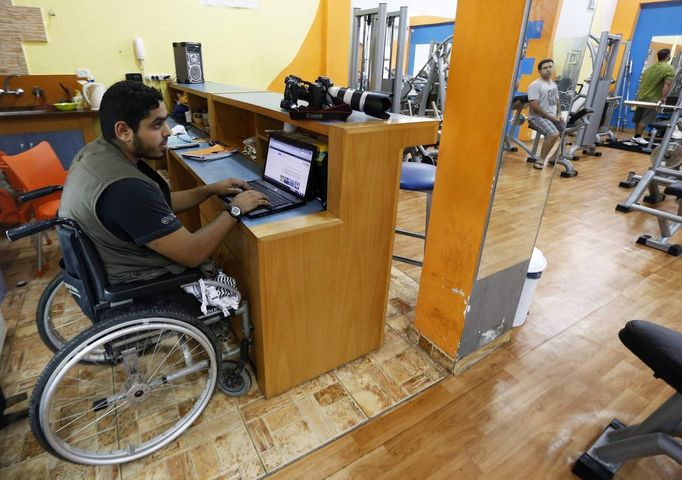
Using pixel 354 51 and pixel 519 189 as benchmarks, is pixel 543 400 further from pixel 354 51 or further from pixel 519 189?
pixel 354 51

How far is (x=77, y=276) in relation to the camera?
130 cm

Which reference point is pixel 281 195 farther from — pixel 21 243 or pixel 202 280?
pixel 21 243

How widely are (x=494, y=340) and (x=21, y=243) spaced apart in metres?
3.38

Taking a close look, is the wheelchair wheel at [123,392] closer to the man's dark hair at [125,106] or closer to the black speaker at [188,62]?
the man's dark hair at [125,106]

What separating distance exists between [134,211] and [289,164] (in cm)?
73

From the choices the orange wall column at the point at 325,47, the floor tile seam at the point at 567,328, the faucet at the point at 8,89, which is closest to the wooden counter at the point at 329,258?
the floor tile seam at the point at 567,328

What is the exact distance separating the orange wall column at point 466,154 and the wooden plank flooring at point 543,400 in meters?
0.25

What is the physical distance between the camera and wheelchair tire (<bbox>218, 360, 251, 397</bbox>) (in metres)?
1.66

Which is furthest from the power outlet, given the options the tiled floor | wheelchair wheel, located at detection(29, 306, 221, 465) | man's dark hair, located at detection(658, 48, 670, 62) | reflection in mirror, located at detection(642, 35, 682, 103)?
reflection in mirror, located at detection(642, 35, 682, 103)

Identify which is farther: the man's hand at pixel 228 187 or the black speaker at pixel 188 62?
the black speaker at pixel 188 62

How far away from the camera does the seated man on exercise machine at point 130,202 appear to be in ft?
4.01

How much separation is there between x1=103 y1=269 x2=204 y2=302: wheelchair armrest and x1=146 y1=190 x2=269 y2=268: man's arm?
0.05 metres

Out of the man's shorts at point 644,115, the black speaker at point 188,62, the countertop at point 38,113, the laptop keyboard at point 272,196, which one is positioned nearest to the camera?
the laptop keyboard at point 272,196

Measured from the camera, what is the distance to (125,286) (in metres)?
1.33
